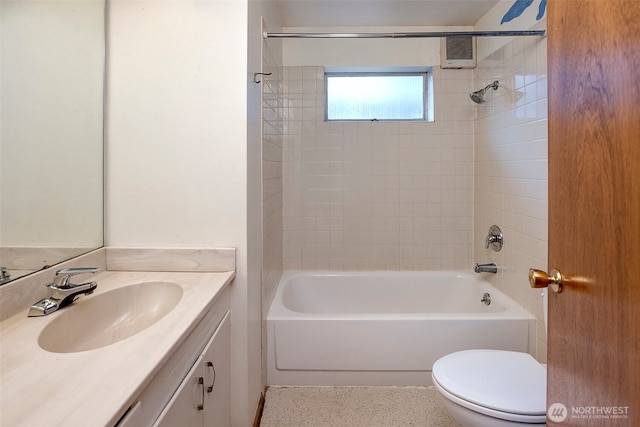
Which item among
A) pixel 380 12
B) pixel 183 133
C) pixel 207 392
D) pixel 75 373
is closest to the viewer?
pixel 75 373

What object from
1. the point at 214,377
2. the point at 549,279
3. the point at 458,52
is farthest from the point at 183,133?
the point at 458,52

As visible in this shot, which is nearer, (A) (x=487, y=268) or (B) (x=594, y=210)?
(B) (x=594, y=210)

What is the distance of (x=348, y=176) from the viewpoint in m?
2.76

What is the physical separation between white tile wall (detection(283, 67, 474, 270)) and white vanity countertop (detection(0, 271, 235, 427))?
5.87 feet

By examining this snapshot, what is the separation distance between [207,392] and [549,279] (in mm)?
1059

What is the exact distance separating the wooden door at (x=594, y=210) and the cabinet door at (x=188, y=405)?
0.94 metres

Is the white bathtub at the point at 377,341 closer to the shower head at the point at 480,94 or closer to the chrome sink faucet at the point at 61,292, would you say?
the chrome sink faucet at the point at 61,292

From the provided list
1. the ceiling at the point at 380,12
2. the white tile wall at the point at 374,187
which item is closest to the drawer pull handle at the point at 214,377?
the white tile wall at the point at 374,187

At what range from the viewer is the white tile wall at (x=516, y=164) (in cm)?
186

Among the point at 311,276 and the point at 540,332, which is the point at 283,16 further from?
the point at 540,332

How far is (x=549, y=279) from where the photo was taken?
88cm

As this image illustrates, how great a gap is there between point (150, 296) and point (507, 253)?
6.65 feet

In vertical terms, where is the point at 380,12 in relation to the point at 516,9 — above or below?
above

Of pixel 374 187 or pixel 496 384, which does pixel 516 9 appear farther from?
pixel 496 384
